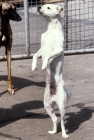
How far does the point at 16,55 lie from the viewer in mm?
9344

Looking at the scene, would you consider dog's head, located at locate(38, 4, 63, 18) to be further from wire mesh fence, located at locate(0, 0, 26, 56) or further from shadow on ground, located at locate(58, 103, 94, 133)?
wire mesh fence, located at locate(0, 0, 26, 56)

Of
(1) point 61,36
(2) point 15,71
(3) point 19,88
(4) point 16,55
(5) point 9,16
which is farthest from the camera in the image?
(4) point 16,55

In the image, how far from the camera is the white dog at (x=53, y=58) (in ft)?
17.1

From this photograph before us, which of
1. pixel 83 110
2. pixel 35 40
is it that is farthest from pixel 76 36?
pixel 83 110

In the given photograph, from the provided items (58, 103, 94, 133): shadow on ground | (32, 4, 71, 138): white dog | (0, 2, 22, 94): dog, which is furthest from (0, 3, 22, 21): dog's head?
(32, 4, 71, 138): white dog

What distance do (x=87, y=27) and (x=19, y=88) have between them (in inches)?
Result: 143

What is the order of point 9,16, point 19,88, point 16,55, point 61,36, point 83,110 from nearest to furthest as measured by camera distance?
point 61,36 < point 83,110 < point 9,16 < point 19,88 < point 16,55

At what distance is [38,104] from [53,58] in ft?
5.16

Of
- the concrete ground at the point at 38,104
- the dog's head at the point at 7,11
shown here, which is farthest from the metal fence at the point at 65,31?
the dog's head at the point at 7,11

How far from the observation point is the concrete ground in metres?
5.61

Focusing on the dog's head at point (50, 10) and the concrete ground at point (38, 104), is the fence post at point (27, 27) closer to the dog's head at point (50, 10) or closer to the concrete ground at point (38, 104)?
the concrete ground at point (38, 104)

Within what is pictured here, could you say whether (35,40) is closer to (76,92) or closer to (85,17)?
(85,17)

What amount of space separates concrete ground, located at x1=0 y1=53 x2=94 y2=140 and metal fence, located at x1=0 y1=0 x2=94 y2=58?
0.46 meters

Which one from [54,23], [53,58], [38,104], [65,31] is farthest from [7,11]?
[65,31]
